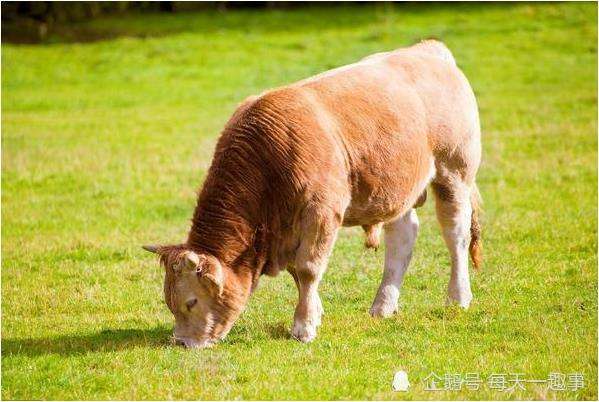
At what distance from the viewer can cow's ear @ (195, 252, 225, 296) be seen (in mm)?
7707

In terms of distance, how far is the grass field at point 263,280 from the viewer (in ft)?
25.2

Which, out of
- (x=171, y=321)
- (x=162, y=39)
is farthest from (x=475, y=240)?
(x=162, y=39)

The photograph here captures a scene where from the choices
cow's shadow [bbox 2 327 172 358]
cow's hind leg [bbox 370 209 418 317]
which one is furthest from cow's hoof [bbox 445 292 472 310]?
cow's shadow [bbox 2 327 172 358]

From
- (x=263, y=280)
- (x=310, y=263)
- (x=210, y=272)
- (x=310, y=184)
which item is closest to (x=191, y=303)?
(x=210, y=272)

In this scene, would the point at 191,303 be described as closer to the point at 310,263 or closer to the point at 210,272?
the point at 210,272

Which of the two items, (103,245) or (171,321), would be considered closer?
(171,321)

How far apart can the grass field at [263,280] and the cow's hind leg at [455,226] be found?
9.1 inches

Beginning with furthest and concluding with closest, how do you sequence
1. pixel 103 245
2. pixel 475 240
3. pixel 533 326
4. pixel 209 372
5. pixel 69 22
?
pixel 69 22 → pixel 103 245 → pixel 475 240 → pixel 533 326 → pixel 209 372

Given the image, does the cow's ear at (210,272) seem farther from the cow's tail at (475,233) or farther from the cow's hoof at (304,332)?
the cow's tail at (475,233)

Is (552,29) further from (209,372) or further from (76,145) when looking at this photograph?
(209,372)

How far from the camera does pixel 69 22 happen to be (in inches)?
1630

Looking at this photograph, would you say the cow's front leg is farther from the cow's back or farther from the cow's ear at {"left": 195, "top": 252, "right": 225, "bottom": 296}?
the cow's ear at {"left": 195, "top": 252, "right": 225, "bottom": 296}

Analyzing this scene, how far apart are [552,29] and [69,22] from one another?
19.1 meters

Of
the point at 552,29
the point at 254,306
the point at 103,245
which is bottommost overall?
the point at 552,29
